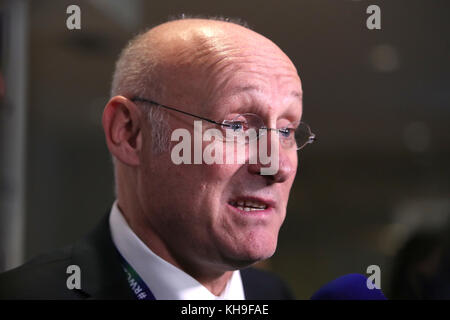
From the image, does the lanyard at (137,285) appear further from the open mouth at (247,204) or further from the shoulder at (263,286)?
the shoulder at (263,286)

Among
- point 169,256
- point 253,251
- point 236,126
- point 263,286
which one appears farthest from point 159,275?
point 263,286

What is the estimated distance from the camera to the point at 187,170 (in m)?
0.72

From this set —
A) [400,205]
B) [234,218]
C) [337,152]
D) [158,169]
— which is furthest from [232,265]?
[400,205]

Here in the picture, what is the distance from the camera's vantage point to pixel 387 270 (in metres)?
0.98

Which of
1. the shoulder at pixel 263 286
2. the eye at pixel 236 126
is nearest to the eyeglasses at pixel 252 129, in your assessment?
the eye at pixel 236 126

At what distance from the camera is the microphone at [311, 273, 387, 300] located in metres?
0.75

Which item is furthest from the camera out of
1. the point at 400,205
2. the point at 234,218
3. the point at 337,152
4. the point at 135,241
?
the point at 400,205

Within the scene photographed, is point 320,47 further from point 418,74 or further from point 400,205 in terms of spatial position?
point 400,205

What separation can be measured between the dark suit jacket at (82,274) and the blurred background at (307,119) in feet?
0.37

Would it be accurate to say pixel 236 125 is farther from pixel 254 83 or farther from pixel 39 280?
pixel 39 280

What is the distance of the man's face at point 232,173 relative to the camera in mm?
684

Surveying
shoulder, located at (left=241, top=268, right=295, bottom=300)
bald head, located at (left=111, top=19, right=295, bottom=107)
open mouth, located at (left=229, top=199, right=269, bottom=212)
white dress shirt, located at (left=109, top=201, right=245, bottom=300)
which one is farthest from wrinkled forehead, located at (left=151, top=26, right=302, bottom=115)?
shoulder, located at (left=241, top=268, right=295, bottom=300)

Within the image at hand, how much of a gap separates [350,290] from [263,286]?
39 cm
